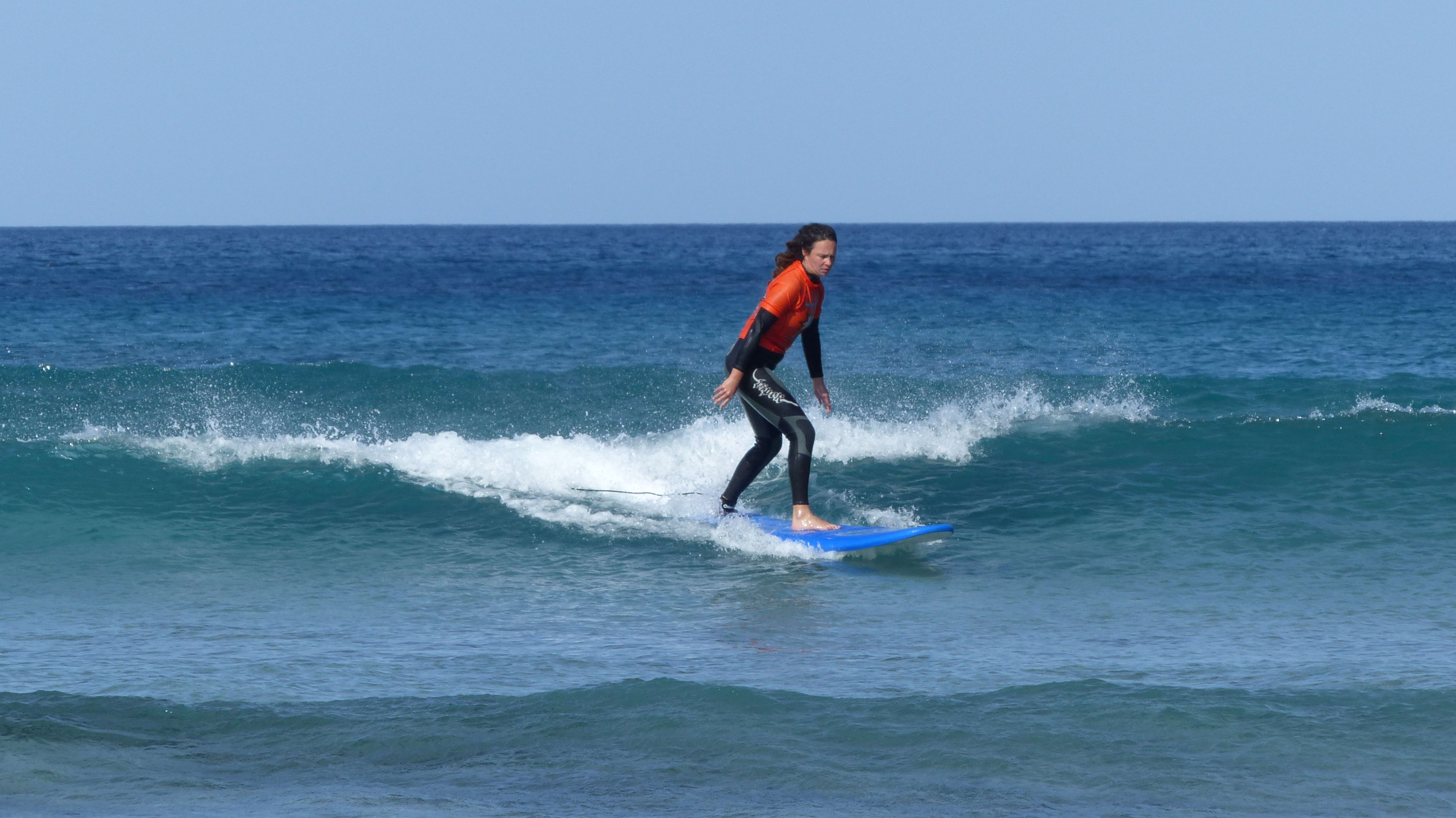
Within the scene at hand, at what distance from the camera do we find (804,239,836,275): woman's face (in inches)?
287

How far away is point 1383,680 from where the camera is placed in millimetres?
5191

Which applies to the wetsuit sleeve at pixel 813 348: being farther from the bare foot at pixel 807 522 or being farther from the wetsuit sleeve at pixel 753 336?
the bare foot at pixel 807 522

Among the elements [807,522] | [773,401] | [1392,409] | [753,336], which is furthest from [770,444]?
[1392,409]

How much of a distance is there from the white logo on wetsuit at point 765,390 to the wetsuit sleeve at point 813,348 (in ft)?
0.80

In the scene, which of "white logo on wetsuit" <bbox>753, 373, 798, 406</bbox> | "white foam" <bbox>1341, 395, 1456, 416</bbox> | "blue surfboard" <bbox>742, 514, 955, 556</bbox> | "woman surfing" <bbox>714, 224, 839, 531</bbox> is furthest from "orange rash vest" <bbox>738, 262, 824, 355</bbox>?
"white foam" <bbox>1341, 395, 1456, 416</bbox>

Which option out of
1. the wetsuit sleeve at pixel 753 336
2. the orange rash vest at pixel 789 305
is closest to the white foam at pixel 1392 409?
the orange rash vest at pixel 789 305

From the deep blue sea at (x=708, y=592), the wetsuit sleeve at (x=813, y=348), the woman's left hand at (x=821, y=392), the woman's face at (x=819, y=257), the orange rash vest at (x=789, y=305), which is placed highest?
the woman's face at (x=819, y=257)

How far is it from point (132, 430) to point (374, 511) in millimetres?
3687

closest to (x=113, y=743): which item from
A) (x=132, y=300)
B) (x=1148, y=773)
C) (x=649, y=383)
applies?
(x=1148, y=773)

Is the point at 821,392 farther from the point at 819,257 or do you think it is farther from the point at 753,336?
the point at 819,257

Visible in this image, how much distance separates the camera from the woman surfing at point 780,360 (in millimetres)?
7363

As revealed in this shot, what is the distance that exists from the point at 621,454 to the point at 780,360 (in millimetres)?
3204

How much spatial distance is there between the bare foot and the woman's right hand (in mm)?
844

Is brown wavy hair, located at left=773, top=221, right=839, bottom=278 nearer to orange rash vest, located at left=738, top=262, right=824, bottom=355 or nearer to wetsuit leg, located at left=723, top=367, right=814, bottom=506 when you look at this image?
orange rash vest, located at left=738, top=262, right=824, bottom=355
